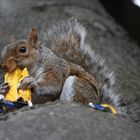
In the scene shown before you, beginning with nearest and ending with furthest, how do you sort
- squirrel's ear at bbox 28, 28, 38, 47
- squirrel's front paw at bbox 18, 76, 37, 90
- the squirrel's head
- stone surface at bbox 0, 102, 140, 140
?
stone surface at bbox 0, 102, 140, 140, squirrel's front paw at bbox 18, 76, 37, 90, the squirrel's head, squirrel's ear at bbox 28, 28, 38, 47

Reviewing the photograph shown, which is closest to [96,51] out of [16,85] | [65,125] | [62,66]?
[62,66]

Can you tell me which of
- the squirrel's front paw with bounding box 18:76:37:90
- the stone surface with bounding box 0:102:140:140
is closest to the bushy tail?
the squirrel's front paw with bounding box 18:76:37:90

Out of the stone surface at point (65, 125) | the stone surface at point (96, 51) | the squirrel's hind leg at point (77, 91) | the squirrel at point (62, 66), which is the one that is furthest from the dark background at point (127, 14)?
the stone surface at point (65, 125)

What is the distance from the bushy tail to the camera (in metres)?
4.08

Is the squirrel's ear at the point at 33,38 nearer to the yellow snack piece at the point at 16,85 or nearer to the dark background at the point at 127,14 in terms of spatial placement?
the yellow snack piece at the point at 16,85

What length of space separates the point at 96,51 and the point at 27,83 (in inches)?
38.5

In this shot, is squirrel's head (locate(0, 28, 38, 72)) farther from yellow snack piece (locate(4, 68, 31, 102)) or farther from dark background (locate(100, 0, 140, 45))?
dark background (locate(100, 0, 140, 45))

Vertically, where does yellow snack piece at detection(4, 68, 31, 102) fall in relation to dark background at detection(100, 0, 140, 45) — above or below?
below

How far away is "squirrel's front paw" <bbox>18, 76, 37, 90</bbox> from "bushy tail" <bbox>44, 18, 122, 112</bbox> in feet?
1.71

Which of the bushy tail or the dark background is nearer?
the bushy tail

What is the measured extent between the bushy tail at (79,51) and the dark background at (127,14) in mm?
1439

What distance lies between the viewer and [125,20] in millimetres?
5770

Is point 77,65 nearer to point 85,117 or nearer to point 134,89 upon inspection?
point 134,89

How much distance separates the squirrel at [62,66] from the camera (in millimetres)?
3684
